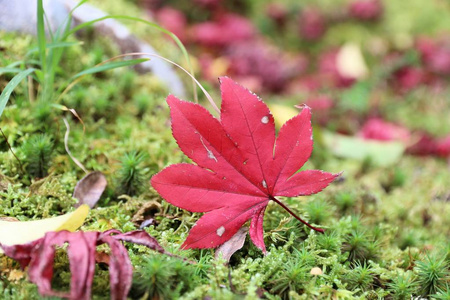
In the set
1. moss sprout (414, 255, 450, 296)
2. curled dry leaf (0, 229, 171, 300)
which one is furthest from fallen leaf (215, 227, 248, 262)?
moss sprout (414, 255, 450, 296)

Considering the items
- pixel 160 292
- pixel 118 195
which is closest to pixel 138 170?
pixel 118 195

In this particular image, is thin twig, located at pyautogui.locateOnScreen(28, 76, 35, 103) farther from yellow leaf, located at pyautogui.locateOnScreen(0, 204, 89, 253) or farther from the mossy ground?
yellow leaf, located at pyautogui.locateOnScreen(0, 204, 89, 253)

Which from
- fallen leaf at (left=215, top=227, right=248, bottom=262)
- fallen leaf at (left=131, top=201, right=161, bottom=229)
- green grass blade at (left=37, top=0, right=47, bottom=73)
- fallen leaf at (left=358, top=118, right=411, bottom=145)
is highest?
green grass blade at (left=37, top=0, right=47, bottom=73)

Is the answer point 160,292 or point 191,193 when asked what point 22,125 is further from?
point 160,292

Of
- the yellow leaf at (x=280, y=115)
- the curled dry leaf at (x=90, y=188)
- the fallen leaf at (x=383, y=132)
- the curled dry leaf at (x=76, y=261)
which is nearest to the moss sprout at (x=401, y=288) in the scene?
the curled dry leaf at (x=76, y=261)

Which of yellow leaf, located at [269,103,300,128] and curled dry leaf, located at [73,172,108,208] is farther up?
curled dry leaf, located at [73,172,108,208]

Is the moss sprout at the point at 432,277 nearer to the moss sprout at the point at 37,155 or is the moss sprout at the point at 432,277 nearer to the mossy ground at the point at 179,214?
the mossy ground at the point at 179,214

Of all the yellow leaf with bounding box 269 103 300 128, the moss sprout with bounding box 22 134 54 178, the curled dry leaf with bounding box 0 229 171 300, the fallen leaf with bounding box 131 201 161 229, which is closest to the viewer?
the curled dry leaf with bounding box 0 229 171 300
